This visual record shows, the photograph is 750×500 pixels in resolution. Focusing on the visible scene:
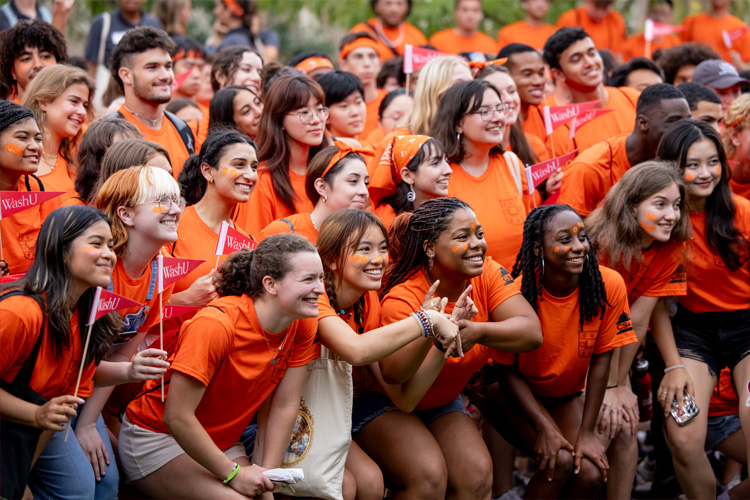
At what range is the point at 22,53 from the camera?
6.06m

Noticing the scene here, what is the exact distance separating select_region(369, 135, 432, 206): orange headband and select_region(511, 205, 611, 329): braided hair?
92 centimetres

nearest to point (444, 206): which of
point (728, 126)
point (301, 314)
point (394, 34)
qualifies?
point (301, 314)

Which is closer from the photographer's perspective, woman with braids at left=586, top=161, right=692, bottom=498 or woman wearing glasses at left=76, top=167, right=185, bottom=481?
woman wearing glasses at left=76, top=167, right=185, bottom=481

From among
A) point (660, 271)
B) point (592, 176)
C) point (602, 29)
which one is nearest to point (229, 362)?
point (660, 271)

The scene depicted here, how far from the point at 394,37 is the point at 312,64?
217 centimetres

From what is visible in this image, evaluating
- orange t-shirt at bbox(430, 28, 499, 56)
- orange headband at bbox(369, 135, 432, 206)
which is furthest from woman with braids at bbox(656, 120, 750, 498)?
orange t-shirt at bbox(430, 28, 499, 56)

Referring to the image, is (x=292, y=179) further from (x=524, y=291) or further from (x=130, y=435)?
(x=130, y=435)

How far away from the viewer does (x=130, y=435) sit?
427cm

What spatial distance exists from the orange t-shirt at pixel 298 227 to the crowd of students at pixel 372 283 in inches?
0.8

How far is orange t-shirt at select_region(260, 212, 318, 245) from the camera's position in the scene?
16.0ft

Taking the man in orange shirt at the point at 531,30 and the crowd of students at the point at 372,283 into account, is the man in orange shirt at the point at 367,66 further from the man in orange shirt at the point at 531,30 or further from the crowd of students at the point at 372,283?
the man in orange shirt at the point at 531,30

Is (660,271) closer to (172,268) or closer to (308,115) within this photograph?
(308,115)

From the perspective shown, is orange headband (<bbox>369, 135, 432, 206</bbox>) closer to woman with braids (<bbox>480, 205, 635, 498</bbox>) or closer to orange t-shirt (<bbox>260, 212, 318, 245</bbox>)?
orange t-shirt (<bbox>260, 212, 318, 245</bbox>)

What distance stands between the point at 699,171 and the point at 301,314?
9.84 ft
